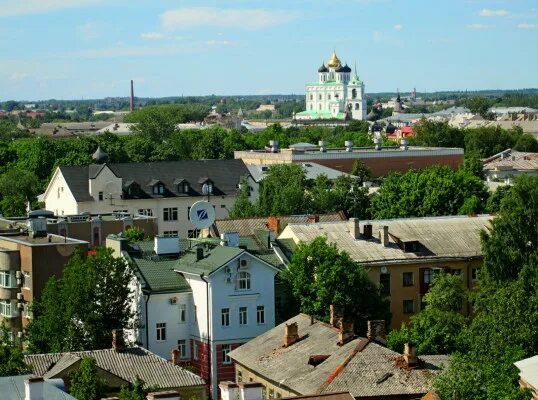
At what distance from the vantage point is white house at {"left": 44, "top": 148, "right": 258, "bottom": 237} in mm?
87000

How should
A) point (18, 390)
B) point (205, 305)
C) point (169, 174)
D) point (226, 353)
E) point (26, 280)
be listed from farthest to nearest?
point (169, 174) < point (26, 280) < point (205, 305) < point (226, 353) < point (18, 390)

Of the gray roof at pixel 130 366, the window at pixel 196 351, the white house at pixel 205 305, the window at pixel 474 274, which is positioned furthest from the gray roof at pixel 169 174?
the gray roof at pixel 130 366

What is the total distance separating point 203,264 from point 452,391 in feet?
52.4

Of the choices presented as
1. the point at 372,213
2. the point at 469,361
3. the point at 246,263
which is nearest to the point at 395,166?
the point at 372,213

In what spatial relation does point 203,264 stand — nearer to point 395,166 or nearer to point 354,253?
point 354,253

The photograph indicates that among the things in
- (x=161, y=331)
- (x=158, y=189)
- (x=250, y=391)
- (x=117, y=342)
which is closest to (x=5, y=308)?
(x=161, y=331)

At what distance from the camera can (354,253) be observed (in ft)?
190

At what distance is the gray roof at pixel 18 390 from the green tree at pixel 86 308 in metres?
15.6

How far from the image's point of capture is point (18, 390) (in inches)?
1192

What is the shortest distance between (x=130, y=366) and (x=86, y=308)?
21.8ft

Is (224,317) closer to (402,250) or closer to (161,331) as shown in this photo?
(161,331)

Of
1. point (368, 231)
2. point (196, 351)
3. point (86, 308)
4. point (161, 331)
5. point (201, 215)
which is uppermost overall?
point (201, 215)

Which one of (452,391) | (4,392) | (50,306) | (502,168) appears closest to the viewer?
(4,392)

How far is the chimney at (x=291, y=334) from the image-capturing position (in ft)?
147
